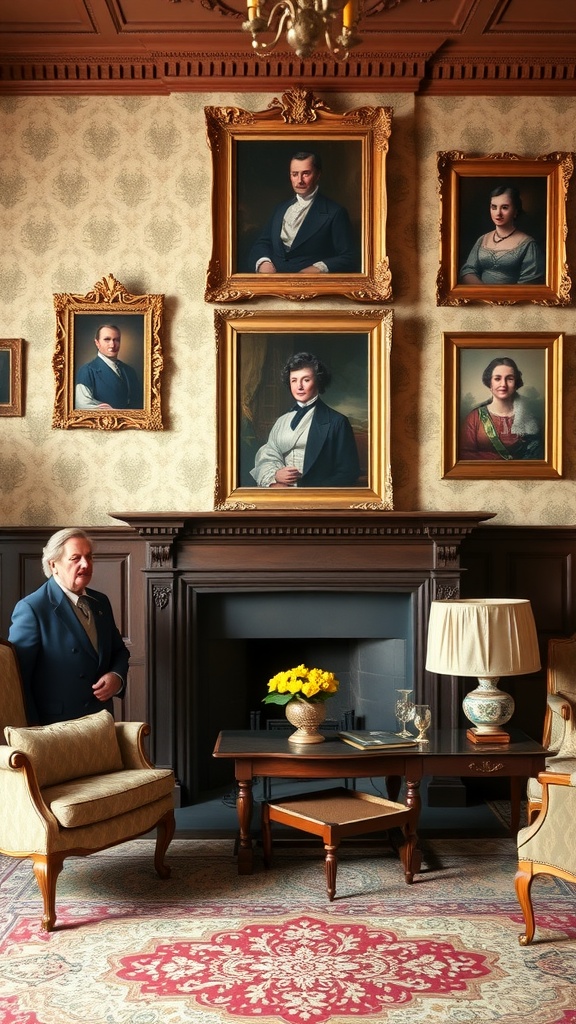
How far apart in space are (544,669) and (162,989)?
349 cm

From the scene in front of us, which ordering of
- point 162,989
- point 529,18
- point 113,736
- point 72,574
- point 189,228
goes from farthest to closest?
point 189,228
point 529,18
point 72,574
point 113,736
point 162,989

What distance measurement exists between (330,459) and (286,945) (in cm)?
308

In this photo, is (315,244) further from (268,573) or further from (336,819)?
(336,819)

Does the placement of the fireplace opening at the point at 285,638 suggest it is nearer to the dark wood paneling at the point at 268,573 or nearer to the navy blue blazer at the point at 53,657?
the dark wood paneling at the point at 268,573

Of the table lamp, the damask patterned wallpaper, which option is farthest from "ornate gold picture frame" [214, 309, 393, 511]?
the table lamp

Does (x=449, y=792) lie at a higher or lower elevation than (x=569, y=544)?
lower

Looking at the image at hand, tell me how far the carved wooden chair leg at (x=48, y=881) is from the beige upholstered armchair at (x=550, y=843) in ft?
6.31

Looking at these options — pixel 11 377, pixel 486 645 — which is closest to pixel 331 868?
pixel 486 645

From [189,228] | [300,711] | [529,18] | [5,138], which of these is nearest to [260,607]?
[300,711]

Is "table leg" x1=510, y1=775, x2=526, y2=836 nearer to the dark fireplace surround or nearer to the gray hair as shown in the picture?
the dark fireplace surround

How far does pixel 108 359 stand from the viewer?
236 inches

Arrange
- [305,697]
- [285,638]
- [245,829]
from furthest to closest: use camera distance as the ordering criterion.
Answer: [285,638]
[305,697]
[245,829]

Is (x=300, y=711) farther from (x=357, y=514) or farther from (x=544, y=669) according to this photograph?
(x=544, y=669)

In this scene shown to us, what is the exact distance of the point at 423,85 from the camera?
5969mm
